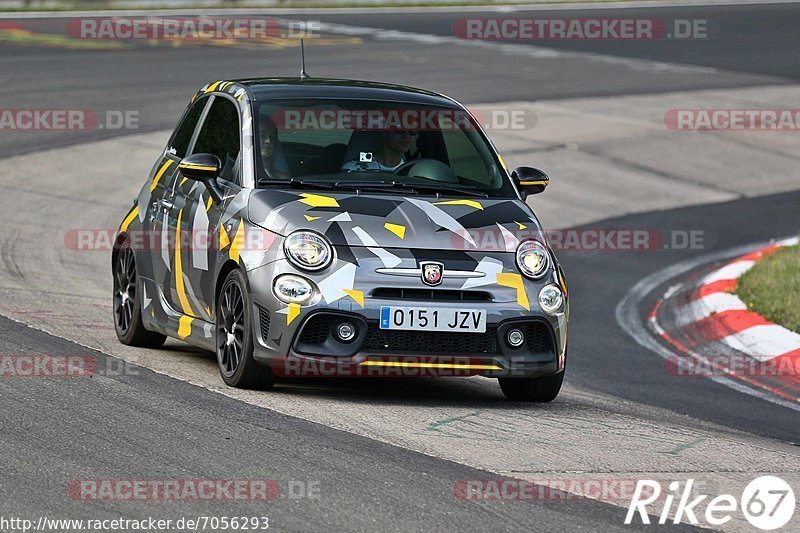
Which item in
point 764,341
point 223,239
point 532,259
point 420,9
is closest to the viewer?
point 532,259

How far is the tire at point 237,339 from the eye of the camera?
7445 mm

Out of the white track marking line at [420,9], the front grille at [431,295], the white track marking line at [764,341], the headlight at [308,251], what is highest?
the headlight at [308,251]

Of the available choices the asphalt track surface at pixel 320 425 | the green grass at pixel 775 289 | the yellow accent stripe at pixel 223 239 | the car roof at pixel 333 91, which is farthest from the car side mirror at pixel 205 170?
the green grass at pixel 775 289

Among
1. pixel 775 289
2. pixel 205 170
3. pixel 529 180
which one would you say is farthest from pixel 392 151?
pixel 775 289

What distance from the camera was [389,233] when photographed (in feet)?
24.3

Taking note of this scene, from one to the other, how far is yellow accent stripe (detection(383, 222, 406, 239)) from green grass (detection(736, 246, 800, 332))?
423cm

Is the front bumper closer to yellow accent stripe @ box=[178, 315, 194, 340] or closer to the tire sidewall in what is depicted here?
the tire sidewall

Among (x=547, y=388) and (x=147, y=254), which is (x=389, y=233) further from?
(x=147, y=254)

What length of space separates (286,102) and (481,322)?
1.87 metres

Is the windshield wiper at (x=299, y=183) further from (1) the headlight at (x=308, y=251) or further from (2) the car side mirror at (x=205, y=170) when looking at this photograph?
(1) the headlight at (x=308, y=251)

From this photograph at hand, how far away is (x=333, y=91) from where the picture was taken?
857 cm

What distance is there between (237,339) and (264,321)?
14.4 inches

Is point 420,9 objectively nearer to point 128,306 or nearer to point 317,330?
point 128,306

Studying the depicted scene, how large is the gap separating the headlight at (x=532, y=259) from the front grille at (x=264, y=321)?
4.24ft
